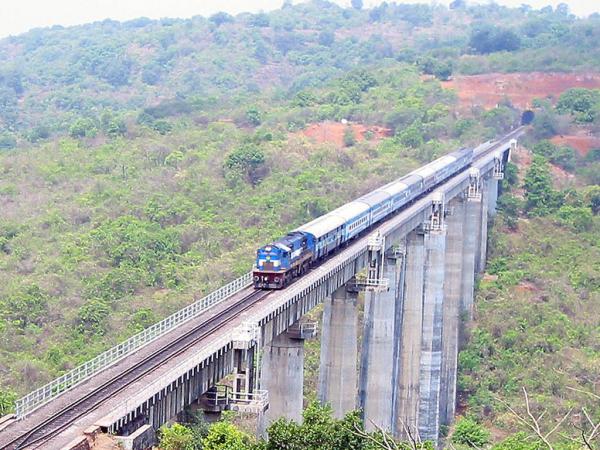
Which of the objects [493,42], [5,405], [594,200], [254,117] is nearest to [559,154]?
[594,200]

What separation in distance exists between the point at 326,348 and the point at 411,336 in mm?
13937

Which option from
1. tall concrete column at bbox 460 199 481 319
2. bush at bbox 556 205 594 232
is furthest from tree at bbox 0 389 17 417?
bush at bbox 556 205 594 232

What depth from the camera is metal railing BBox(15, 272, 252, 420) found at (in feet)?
85.3

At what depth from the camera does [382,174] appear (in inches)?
3292

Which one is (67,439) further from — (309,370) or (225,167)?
(225,167)

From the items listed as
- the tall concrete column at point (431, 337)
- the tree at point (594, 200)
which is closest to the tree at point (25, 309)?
the tall concrete column at point (431, 337)

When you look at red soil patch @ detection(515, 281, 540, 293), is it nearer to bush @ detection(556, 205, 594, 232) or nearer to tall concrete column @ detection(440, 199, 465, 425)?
→ tall concrete column @ detection(440, 199, 465, 425)

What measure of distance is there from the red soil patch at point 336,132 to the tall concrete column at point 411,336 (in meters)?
39.2

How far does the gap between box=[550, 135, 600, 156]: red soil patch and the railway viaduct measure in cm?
2235

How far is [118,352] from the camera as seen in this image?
3047 cm

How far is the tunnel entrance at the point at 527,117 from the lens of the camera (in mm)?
109188

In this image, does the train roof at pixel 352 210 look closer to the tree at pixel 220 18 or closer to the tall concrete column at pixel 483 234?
the tall concrete column at pixel 483 234

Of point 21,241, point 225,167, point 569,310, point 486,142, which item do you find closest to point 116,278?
point 21,241

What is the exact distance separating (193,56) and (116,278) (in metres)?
119
